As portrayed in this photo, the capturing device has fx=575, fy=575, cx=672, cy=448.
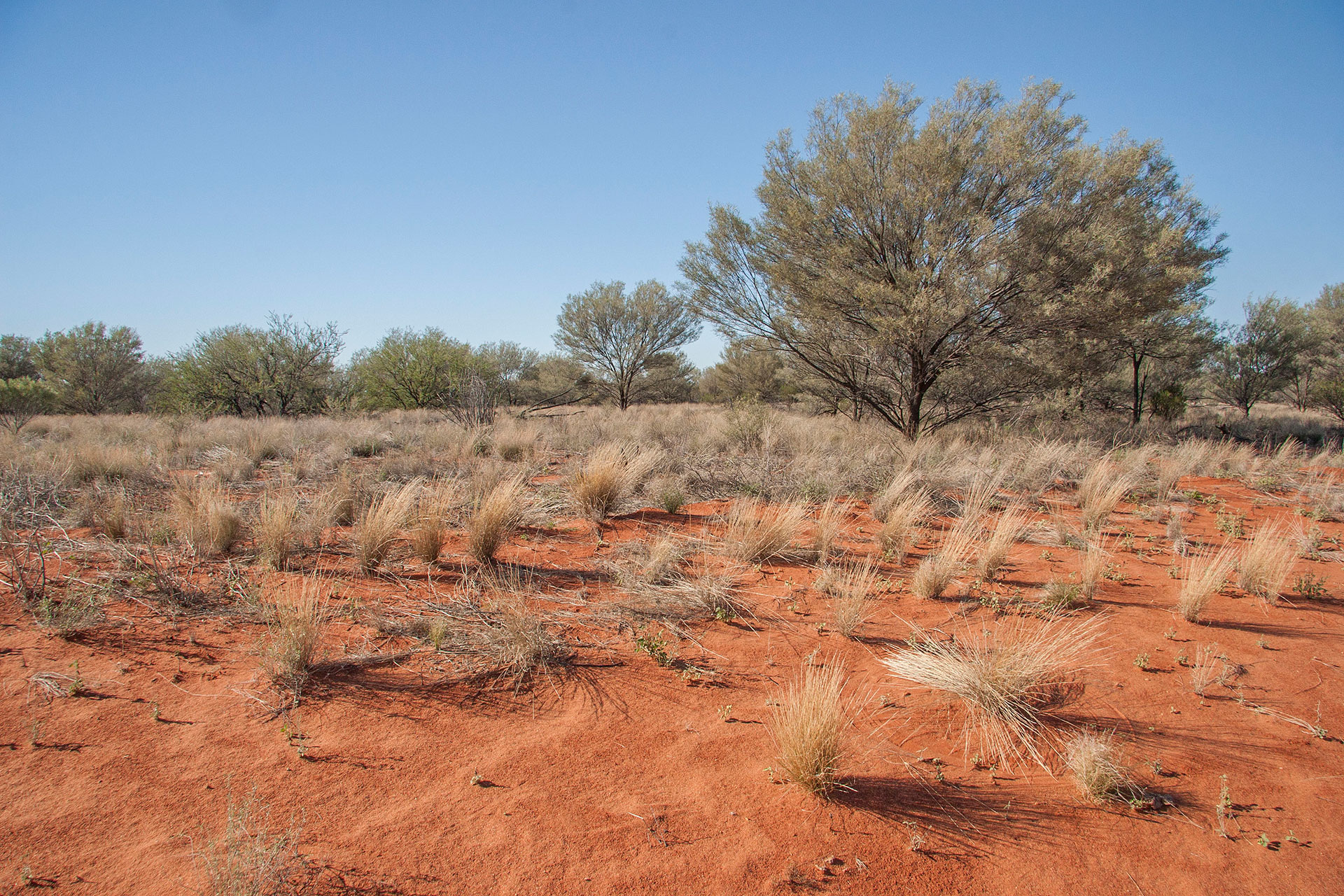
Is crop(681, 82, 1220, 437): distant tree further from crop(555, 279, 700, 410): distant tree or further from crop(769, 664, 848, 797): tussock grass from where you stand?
crop(555, 279, 700, 410): distant tree

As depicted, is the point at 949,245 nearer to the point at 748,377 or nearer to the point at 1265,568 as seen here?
the point at 1265,568

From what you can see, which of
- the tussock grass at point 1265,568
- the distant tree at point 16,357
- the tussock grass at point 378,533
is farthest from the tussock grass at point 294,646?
the distant tree at point 16,357

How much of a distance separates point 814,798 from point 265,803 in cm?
222

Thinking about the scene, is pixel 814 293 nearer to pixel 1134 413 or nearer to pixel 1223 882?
pixel 1223 882

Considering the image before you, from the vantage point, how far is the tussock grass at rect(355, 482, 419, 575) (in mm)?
4617

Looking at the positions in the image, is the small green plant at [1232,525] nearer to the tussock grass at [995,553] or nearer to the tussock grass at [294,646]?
the tussock grass at [995,553]

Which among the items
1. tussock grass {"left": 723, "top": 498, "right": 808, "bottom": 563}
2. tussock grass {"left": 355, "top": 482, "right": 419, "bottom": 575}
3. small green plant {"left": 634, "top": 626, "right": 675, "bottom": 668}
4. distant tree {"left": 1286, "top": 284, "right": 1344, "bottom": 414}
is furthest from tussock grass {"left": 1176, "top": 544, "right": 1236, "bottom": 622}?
distant tree {"left": 1286, "top": 284, "right": 1344, "bottom": 414}

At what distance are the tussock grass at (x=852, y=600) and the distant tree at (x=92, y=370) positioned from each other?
30929 mm

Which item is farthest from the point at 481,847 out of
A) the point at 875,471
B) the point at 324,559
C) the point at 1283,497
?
the point at 1283,497

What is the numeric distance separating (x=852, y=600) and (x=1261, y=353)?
26734 millimetres

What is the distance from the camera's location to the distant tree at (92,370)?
78.8ft

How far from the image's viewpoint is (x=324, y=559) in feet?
15.8

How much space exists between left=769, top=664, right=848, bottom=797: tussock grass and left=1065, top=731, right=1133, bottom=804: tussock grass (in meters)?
1.03

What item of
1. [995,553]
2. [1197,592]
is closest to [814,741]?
[995,553]
